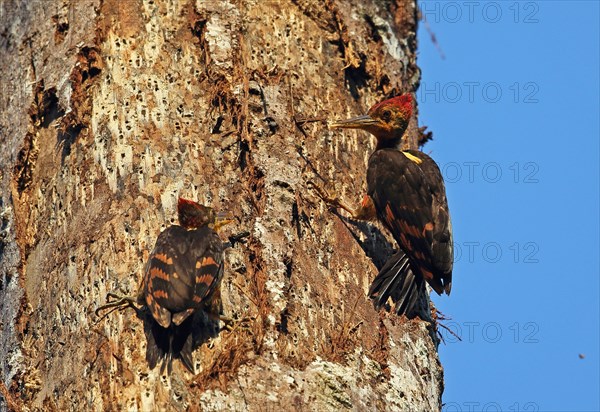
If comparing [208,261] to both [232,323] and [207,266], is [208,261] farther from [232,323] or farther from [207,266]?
[232,323]

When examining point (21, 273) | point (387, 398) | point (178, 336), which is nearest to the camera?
point (178, 336)

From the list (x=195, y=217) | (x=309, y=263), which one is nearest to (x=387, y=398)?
(x=309, y=263)

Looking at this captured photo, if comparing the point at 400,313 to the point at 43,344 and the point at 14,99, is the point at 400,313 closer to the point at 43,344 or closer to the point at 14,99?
the point at 43,344

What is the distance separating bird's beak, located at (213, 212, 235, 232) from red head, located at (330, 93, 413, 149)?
3.12 feet

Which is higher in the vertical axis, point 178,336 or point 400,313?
point 400,313

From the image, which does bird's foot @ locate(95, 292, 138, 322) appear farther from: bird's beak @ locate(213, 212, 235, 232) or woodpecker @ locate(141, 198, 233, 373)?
bird's beak @ locate(213, 212, 235, 232)

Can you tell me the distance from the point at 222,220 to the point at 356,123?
119cm

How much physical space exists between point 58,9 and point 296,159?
1652 millimetres

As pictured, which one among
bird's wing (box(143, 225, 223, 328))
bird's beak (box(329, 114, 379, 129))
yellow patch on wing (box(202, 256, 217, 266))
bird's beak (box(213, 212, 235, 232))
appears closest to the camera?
bird's wing (box(143, 225, 223, 328))

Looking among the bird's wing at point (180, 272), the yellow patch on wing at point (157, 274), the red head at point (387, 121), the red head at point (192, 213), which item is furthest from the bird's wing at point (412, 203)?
the yellow patch on wing at point (157, 274)

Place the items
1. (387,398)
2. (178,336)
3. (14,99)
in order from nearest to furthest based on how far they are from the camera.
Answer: (178,336) < (387,398) < (14,99)

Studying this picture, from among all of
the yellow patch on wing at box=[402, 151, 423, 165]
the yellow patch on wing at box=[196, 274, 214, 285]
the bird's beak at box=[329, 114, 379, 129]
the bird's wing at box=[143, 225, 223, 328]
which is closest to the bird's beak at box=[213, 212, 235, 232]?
the bird's wing at box=[143, 225, 223, 328]

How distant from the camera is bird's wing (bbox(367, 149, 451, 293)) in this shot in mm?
5926

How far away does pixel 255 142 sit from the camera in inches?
217
